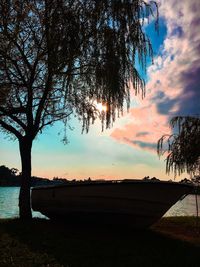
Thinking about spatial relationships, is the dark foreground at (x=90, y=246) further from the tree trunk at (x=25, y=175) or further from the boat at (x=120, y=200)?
the tree trunk at (x=25, y=175)

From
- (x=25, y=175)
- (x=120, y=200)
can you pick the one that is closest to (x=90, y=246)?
(x=120, y=200)

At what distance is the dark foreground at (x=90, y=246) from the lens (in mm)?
7924

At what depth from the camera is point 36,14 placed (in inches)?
517

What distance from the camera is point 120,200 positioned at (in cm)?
1205

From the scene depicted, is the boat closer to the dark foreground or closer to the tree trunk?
the dark foreground

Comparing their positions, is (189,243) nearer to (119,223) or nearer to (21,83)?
(119,223)

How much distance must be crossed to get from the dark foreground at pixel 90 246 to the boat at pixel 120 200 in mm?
409

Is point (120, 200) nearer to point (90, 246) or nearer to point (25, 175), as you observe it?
point (90, 246)

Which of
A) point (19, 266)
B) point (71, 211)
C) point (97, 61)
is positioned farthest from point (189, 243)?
point (97, 61)

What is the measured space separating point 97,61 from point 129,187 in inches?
159

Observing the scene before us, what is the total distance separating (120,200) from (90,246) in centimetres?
300

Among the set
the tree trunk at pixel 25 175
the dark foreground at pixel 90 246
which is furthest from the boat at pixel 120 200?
the tree trunk at pixel 25 175

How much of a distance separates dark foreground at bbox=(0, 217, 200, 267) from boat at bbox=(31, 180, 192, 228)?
409 millimetres

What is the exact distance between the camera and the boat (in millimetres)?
11922
